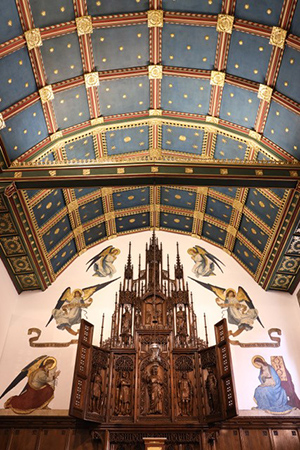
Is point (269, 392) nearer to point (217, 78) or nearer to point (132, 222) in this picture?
point (132, 222)

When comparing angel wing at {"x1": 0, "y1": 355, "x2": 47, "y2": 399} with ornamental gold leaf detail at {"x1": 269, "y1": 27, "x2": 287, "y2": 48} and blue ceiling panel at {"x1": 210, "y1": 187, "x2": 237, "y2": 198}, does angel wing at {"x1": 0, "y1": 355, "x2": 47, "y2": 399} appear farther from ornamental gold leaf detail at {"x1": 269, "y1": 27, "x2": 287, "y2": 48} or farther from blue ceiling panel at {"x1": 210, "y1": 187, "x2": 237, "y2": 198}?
ornamental gold leaf detail at {"x1": 269, "y1": 27, "x2": 287, "y2": 48}

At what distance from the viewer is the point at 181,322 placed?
13.2m

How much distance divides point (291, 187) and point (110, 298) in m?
7.73

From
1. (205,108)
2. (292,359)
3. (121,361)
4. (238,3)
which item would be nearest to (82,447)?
(121,361)

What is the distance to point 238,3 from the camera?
10258mm

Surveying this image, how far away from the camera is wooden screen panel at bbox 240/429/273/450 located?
454 inches

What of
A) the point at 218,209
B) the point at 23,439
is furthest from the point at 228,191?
the point at 23,439

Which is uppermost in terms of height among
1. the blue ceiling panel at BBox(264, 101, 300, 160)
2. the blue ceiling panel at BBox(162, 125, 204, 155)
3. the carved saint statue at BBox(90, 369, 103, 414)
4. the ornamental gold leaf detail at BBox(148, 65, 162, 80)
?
the ornamental gold leaf detail at BBox(148, 65, 162, 80)

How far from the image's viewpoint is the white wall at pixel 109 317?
42.6 feet

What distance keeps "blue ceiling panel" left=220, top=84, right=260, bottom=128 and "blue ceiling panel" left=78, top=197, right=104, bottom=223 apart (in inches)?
226

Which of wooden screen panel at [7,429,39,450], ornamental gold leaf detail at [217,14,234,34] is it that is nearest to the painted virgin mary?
wooden screen panel at [7,429,39,450]

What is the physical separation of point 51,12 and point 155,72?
3.53 meters

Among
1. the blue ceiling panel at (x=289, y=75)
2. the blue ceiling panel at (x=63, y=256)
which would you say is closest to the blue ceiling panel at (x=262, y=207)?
the blue ceiling panel at (x=289, y=75)

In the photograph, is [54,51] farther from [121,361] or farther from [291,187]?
[121,361]
